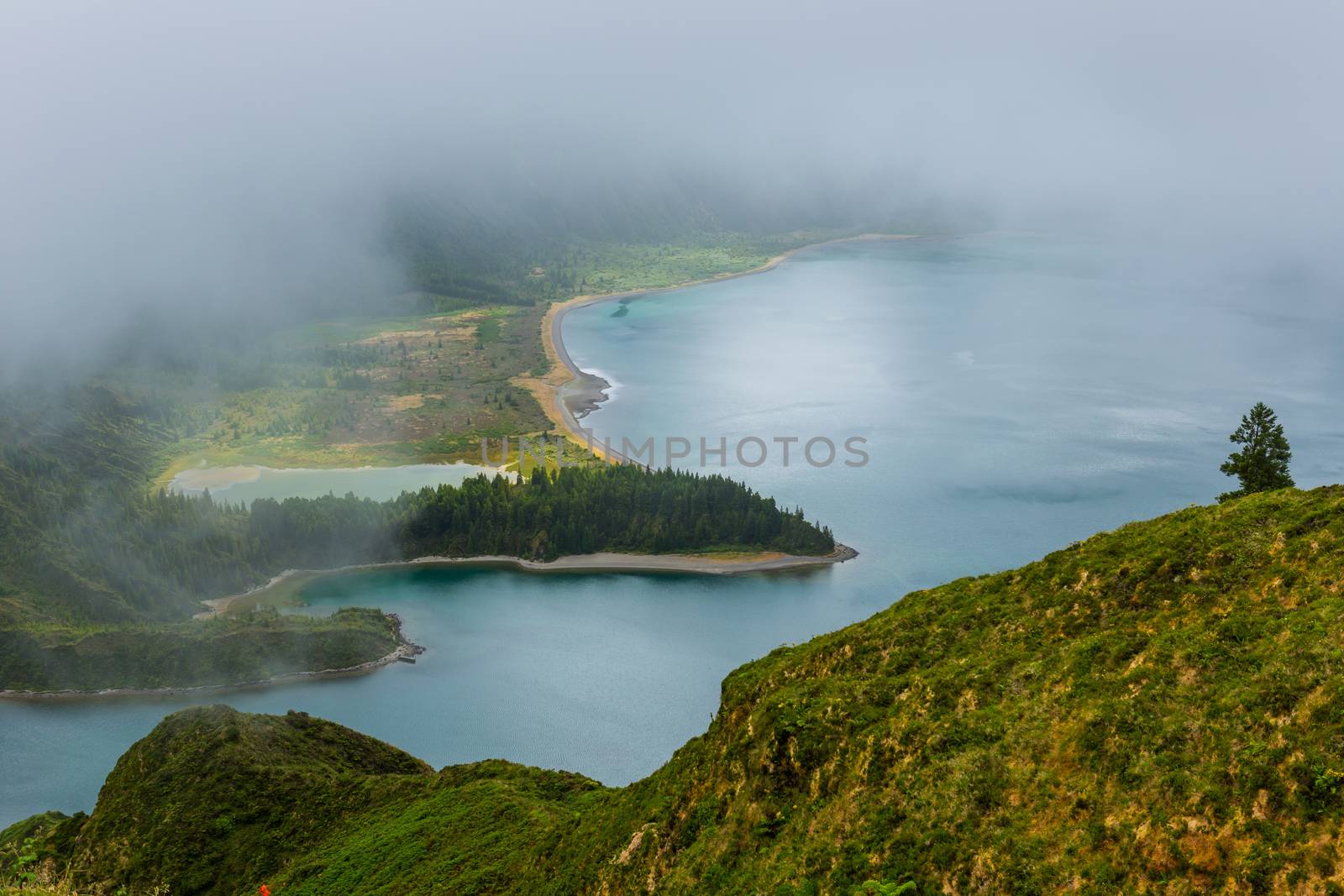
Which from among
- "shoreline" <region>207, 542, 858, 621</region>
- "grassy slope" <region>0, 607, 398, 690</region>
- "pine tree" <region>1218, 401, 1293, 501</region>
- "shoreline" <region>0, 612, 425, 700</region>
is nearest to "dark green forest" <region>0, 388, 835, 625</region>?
"shoreline" <region>207, 542, 858, 621</region>

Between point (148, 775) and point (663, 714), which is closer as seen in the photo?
point (148, 775)

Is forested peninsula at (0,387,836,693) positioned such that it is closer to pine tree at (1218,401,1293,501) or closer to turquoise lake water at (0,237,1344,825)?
turquoise lake water at (0,237,1344,825)

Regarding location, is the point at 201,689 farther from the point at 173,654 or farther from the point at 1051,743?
the point at 1051,743

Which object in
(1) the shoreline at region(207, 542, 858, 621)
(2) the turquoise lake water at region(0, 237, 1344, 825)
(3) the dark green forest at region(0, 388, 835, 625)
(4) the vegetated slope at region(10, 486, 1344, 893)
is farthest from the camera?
(1) the shoreline at region(207, 542, 858, 621)

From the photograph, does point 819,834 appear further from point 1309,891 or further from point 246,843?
point 246,843

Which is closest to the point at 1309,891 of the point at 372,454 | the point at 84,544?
the point at 84,544

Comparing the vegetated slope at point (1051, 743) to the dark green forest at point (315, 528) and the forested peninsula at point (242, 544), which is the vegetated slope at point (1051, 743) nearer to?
the forested peninsula at point (242, 544)
